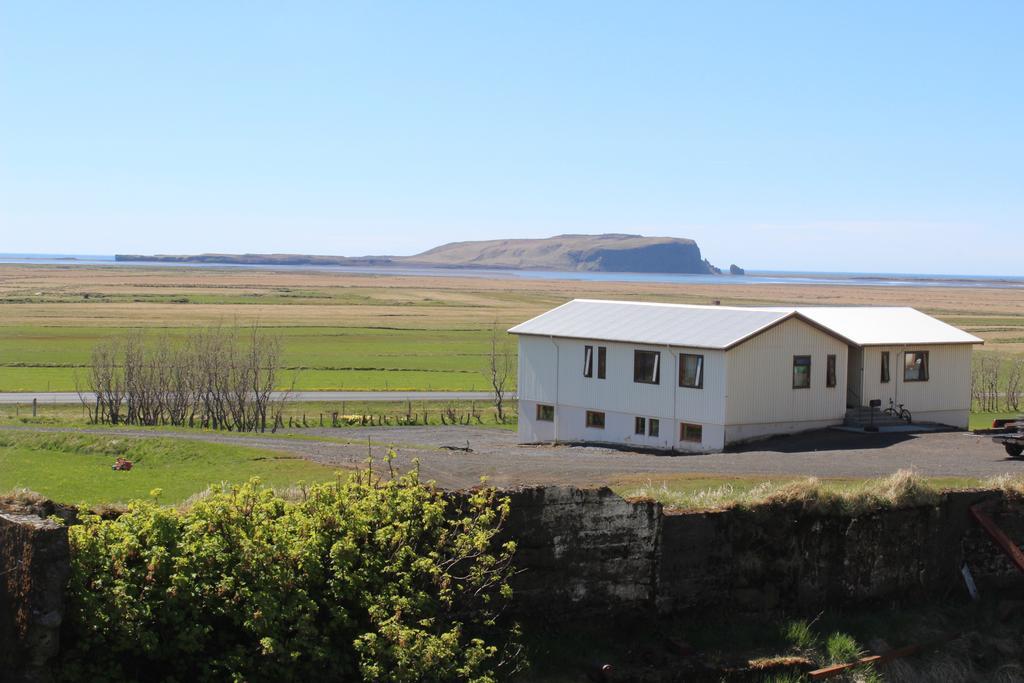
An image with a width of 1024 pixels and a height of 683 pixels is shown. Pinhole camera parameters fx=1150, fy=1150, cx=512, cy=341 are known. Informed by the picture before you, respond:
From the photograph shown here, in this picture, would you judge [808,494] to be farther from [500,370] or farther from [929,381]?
[500,370]

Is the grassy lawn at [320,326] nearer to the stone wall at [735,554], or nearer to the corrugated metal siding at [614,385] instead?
the corrugated metal siding at [614,385]

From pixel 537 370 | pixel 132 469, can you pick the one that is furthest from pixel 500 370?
pixel 132 469

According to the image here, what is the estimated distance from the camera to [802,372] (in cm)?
4500

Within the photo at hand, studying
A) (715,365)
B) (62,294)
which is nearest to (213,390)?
(715,365)

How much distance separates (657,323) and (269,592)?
114 ft

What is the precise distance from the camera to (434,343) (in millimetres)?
102625

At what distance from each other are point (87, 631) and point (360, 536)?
354 cm

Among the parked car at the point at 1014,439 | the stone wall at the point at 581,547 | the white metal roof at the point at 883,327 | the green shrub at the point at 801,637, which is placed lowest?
the green shrub at the point at 801,637

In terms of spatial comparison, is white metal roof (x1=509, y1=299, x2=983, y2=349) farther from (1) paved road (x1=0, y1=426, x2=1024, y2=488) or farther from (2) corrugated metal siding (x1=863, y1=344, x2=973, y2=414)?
(1) paved road (x1=0, y1=426, x2=1024, y2=488)

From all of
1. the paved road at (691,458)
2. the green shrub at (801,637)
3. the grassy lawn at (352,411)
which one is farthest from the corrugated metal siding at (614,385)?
the green shrub at (801,637)

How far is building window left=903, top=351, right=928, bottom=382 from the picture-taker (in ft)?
156

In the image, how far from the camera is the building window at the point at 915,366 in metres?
47.6

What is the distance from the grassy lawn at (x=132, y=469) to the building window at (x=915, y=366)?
25.7 m

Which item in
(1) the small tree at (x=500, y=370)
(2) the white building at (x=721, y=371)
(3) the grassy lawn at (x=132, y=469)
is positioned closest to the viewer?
(3) the grassy lawn at (x=132, y=469)
